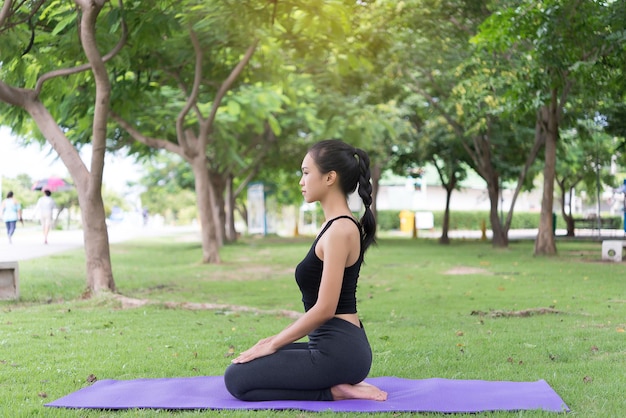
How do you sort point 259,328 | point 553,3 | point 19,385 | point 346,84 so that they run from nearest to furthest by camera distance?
point 19,385
point 259,328
point 553,3
point 346,84

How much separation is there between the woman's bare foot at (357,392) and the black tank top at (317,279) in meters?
0.48

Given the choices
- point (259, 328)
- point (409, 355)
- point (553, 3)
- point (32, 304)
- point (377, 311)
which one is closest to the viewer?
point (409, 355)

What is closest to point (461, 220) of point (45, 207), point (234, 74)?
point (45, 207)

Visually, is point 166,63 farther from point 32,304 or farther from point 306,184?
point 306,184

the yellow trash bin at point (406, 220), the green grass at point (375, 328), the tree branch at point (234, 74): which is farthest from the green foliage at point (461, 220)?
the green grass at point (375, 328)

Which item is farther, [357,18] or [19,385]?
[357,18]

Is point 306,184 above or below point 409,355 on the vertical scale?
above

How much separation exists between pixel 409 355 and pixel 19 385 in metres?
3.13

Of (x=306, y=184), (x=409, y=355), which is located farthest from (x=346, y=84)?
(x=306, y=184)

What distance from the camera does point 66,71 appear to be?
12203 mm

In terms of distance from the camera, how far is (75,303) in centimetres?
1172

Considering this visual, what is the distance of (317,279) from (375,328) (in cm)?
434

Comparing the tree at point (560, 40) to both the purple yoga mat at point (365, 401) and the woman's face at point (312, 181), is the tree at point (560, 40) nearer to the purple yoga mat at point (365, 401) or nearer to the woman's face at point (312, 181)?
the purple yoga mat at point (365, 401)

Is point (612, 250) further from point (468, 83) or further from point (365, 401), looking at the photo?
point (365, 401)
